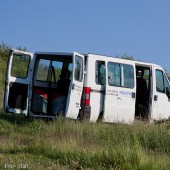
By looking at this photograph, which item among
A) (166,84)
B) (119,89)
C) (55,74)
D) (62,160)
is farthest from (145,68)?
(62,160)

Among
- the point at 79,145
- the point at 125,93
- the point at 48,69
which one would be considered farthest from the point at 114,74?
the point at 79,145

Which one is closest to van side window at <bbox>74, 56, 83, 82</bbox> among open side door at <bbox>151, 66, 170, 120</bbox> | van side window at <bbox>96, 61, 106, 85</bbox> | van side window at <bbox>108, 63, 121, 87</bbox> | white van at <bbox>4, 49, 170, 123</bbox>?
white van at <bbox>4, 49, 170, 123</bbox>

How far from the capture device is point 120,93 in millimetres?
13211

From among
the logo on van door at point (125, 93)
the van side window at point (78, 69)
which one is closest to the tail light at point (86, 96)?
the van side window at point (78, 69)

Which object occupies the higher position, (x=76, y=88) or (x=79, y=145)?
(x=76, y=88)

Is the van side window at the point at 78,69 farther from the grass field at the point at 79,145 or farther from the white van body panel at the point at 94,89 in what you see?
the grass field at the point at 79,145

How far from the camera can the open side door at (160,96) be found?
46.6 ft

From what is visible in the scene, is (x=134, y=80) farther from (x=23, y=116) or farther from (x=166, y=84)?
(x=23, y=116)

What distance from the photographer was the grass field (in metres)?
7.57

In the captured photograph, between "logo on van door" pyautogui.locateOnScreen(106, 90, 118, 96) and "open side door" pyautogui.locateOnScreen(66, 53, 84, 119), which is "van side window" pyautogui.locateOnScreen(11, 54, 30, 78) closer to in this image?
"open side door" pyautogui.locateOnScreen(66, 53, 84, 119)

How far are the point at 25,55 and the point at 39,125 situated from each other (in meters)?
2.22

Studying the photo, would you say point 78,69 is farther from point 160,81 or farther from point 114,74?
point 160,81

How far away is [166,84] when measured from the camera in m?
14.7

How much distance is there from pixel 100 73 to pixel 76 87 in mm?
1131
